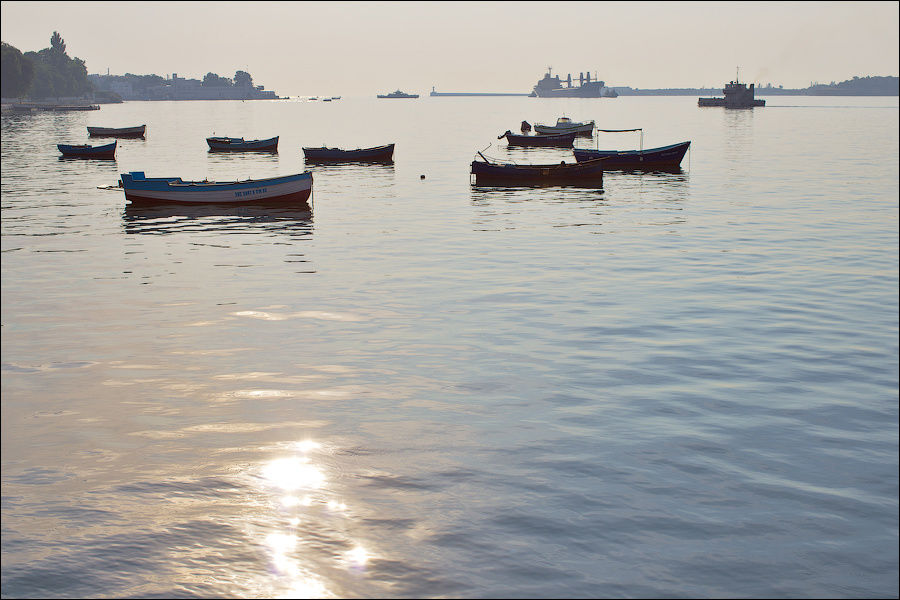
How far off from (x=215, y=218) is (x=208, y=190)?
9.78ft

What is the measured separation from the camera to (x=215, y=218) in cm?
4112

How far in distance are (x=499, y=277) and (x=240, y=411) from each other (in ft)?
42.3

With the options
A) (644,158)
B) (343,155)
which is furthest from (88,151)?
(644,158)

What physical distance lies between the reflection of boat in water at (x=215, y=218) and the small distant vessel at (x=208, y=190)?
355 mm

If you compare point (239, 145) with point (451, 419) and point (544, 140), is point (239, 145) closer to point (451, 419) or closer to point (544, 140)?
point (544, 140)

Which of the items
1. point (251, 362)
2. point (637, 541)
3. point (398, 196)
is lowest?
point (637, 541)

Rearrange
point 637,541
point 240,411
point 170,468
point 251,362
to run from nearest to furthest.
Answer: point 637,541 → point 170,468 → point 240,411 → point 251,362

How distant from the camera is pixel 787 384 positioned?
15117 millimetres

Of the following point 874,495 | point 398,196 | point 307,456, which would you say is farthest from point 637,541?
point 398,196

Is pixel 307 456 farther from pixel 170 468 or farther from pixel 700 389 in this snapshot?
pixel 700 389

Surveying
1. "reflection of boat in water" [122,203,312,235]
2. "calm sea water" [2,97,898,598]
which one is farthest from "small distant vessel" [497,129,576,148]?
"calm sea water" [2,97,898,598]

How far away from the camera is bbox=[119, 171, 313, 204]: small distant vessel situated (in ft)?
143

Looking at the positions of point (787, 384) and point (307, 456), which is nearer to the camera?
point (307, 456)

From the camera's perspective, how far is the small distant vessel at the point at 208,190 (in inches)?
1715
